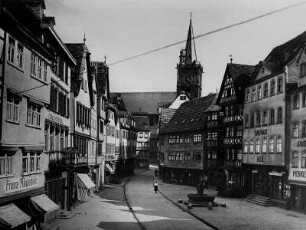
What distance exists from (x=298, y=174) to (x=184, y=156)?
31.4 metres

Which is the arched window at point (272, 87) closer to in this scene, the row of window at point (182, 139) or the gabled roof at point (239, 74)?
the gabled roof at point (239, 74)

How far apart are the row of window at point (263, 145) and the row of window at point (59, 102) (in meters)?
18.9

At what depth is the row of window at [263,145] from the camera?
4147 cm

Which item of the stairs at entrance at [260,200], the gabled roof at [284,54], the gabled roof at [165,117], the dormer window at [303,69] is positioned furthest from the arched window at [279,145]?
the gabled roof at [165,117]

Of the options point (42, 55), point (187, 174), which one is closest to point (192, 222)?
point (42, 55)

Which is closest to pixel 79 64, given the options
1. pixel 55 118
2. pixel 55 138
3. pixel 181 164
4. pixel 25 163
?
pixel 55 118

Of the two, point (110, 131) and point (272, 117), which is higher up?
point (272, 117)

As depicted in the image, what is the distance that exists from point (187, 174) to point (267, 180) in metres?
23.7

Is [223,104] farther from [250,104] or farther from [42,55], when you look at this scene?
[42,55]

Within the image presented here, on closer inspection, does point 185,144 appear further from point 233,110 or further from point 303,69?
point 303,69

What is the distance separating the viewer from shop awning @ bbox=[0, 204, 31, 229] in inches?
710

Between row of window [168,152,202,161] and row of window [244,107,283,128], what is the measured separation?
51.7 ft

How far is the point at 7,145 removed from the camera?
1983 cm

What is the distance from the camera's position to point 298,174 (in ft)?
122
